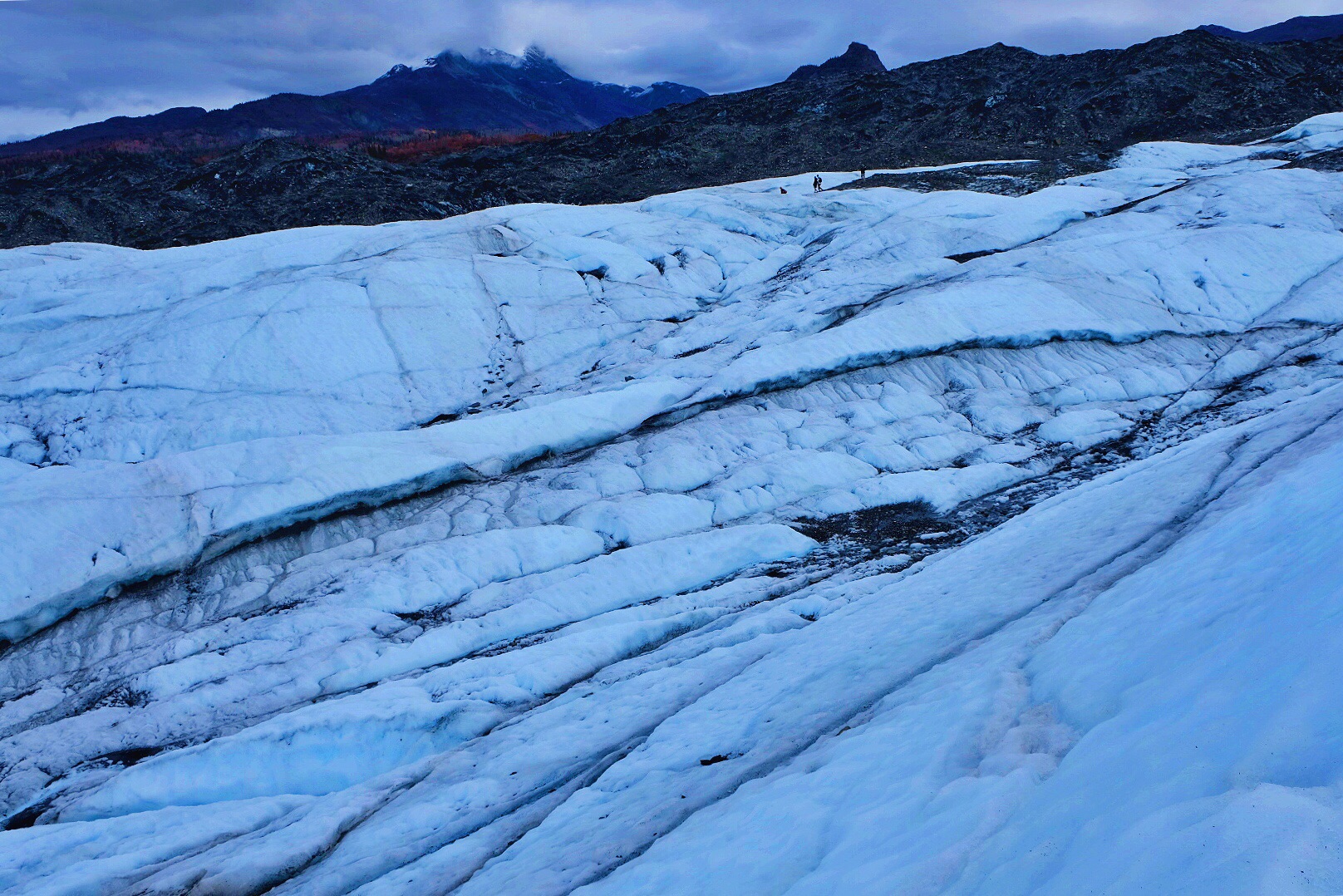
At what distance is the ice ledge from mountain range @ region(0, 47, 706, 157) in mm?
98586

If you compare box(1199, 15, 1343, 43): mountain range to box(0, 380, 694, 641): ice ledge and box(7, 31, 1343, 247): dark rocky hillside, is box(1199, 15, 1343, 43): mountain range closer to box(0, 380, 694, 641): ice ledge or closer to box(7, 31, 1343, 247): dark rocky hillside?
box(7, 31, 1343, 247): dark rocky hillside

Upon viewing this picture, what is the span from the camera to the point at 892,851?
443 cm

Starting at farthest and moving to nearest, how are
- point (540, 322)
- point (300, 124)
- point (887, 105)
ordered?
point (300, 124) < point (887, 105) < point (540, 322)

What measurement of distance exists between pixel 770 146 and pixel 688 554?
38843 millimetres

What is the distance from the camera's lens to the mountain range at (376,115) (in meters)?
105

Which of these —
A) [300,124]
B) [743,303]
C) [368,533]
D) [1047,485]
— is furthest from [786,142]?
[300,124]

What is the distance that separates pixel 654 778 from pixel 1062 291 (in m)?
15.3

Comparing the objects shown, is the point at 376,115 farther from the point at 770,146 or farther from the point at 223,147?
the point at 770,146

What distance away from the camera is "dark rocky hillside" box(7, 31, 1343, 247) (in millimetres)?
35531

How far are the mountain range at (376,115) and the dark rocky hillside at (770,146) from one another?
64085 mm

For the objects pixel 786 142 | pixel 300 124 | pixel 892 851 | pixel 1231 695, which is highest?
pixel 300 124

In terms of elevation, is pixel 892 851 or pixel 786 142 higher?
pixel 786 142

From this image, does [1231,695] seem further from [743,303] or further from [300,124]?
[300,124]

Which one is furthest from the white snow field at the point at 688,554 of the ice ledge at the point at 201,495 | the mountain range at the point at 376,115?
the mountain range at the point at 376,115
